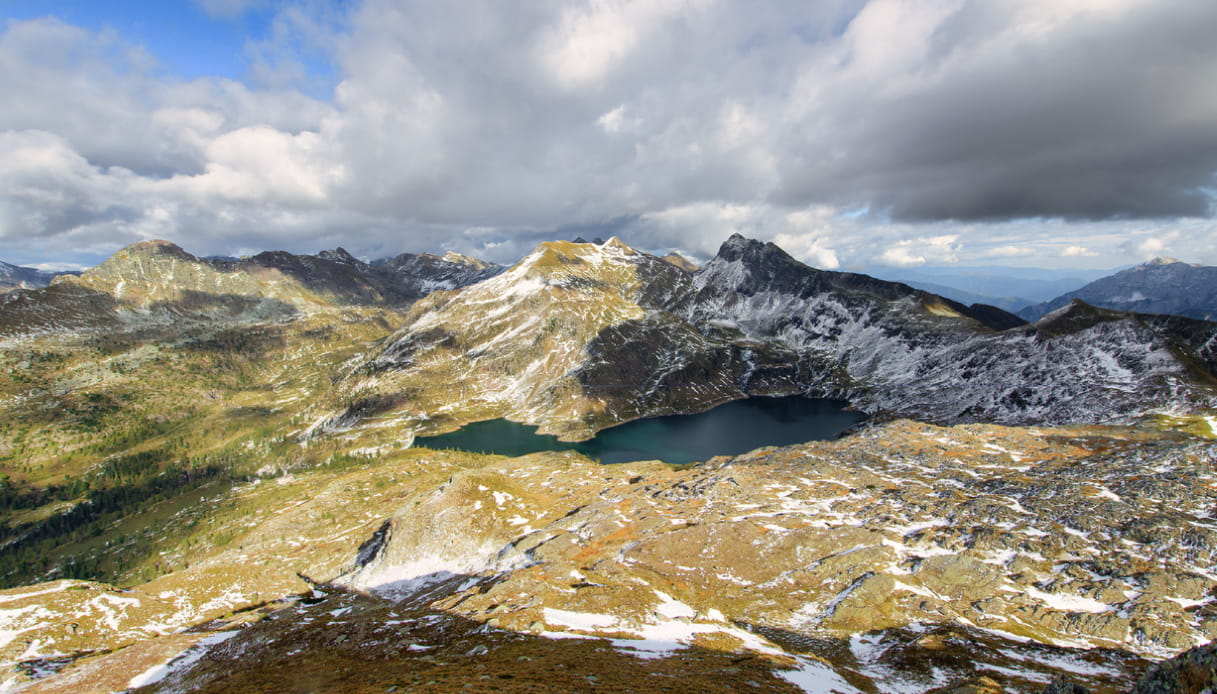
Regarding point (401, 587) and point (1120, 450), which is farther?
point (1120, 450)

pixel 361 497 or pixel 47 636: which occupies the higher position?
pixel 47 636

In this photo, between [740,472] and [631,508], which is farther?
[740,472]

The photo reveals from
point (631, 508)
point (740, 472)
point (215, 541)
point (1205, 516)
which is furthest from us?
point (215, 541)

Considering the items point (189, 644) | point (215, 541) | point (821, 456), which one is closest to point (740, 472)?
point (821, 456)

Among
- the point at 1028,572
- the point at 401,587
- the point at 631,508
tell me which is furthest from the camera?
the point at 631,508

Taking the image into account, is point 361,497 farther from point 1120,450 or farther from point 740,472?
point 1120,450

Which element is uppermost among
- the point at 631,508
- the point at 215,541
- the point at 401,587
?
the point at 631,508

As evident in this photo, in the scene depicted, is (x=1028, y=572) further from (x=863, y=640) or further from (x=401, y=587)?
(x=401, y=587)

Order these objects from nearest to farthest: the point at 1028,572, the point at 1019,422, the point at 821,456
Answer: the point at 1028,572
the point at 821,456
the point at 1019,422

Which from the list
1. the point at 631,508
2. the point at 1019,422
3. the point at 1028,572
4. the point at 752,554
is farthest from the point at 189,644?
the point at 1019,422
